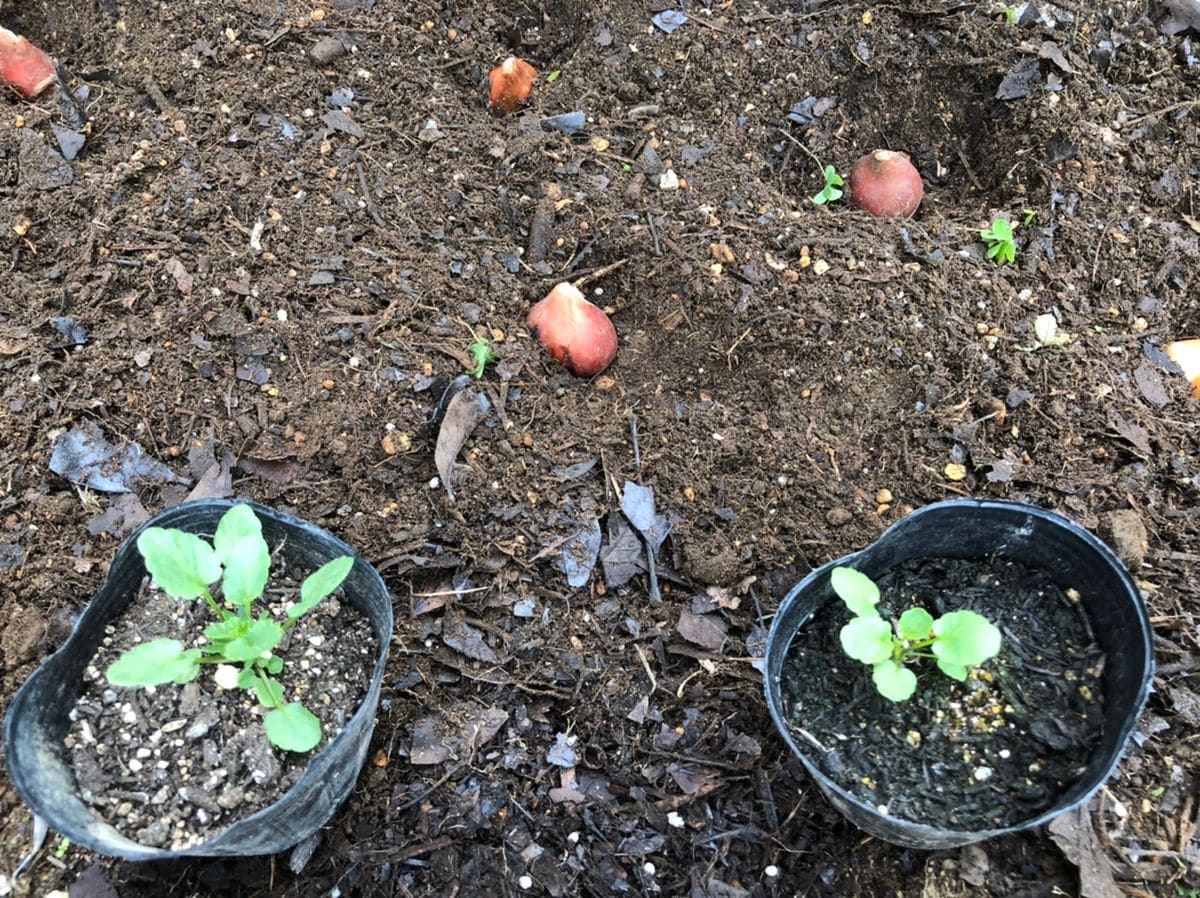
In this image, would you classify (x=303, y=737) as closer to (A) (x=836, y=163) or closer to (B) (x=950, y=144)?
(A) (x=836, y=163)

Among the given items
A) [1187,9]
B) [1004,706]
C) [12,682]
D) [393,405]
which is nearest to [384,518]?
[393,405]

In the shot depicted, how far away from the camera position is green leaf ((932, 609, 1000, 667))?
1.47m

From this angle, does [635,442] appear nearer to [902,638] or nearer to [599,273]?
[599,273]

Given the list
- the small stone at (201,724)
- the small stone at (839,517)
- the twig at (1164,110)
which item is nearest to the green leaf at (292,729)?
the small stone at (201,724)

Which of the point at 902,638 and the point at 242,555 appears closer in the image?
the point at 242,555

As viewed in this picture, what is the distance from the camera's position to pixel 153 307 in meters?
2.16

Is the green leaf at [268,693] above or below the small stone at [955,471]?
above

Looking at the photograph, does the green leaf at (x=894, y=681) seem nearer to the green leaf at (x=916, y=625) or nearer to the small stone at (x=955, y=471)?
the green leaf at (x=916, y=625)

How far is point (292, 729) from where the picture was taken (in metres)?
1.40

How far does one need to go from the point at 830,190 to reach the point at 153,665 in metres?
2.08

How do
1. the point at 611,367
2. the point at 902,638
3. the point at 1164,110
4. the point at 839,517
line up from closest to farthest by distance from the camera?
1. the point at 902,638
2. the point at 839,517
3. the point at 611,367
4. the point at 1164,110

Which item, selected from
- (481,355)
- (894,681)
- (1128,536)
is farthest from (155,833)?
(1128,536)

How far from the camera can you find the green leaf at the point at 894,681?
1504mm

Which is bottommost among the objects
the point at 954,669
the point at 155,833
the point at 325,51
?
the point at 155,833
